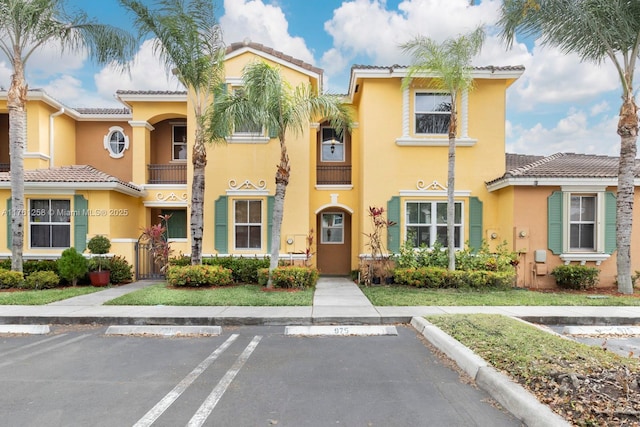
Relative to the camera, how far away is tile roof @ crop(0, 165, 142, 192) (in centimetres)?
1205

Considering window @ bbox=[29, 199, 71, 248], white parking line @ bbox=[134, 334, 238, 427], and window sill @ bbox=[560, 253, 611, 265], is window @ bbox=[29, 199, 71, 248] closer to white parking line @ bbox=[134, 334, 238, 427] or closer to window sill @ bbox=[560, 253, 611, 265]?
white parking line @ bbox=[134, 334, 238, 427]

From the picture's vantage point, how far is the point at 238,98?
1034 centimetres

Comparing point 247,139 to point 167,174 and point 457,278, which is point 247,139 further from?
point 457,278

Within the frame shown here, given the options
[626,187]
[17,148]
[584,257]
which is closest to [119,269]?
[17,148]

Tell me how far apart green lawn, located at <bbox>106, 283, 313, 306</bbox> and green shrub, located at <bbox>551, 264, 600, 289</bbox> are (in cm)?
775

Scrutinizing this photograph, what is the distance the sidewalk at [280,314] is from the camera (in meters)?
7.54

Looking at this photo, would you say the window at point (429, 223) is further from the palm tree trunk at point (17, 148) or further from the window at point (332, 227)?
the palm tree trunk at point (17, 148)

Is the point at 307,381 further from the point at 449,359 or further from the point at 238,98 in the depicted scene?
the point at 238,98

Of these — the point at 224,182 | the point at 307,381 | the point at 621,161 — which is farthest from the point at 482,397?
the point at 224,182

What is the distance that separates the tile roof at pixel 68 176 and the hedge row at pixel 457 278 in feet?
33.6

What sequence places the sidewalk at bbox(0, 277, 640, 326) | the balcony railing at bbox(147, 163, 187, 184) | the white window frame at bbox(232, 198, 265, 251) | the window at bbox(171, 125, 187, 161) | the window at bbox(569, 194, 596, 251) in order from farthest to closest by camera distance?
1. the window at bbox(171, 125, 187, 161)
2. the balcony railing at bbox(147, 163, 187, 184)
3. the white window frame at bbox(232, 198, 265, 251)
4. the window at bbox(569, 194, 596, 251)
5. the sidewalk at bbox(0, 277, 640, 326)

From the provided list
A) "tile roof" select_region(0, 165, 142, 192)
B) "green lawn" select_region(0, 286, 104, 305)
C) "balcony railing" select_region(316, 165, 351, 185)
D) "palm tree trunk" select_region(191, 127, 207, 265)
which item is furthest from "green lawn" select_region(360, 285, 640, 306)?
"tile roof" select_region(0, 165, 142, 192)

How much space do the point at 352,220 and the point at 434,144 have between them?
411 centimetres

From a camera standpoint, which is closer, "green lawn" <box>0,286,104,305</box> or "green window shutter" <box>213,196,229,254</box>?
"green lawn" <box>0,286,104,305</box>
